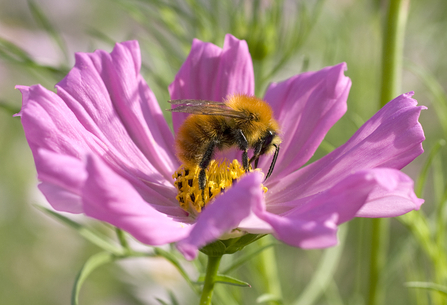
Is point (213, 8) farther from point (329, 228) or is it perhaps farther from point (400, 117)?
point (329, 228)

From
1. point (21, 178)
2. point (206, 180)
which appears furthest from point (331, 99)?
point (21, 178)

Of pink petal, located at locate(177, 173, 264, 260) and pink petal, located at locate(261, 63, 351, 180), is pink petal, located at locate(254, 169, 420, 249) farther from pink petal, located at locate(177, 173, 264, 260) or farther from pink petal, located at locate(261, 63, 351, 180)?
pink petal, located at locate(261, 63, 351, 180)

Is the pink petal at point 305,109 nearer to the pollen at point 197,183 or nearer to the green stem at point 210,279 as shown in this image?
the pollen at point 197,183

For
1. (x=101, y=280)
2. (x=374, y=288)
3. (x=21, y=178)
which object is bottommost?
(x=101, y=280)

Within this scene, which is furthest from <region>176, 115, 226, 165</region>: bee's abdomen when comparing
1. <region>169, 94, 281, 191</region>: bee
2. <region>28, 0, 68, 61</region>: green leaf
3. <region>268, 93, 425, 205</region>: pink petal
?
<region>28, 0, 68, 61</region>: green leaf

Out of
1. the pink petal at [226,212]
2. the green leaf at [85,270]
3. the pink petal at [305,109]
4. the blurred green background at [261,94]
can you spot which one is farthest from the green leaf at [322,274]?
the pink petal at [226,212]
